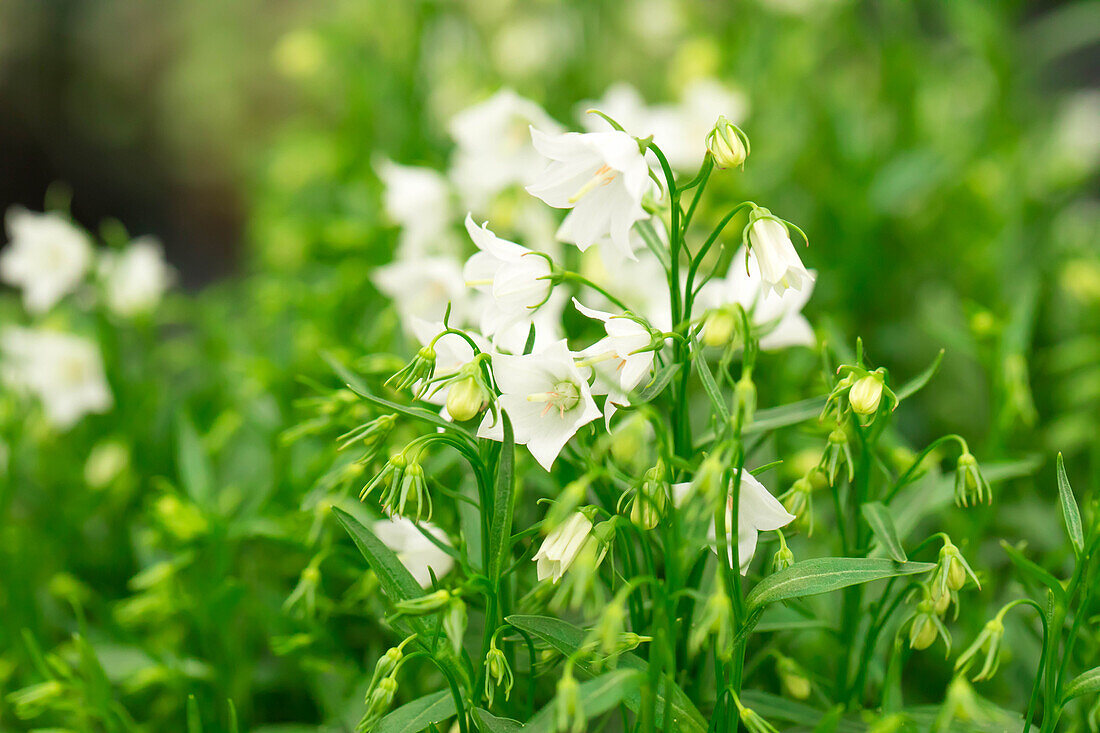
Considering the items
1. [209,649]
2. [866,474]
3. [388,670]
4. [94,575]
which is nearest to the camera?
[388,670]

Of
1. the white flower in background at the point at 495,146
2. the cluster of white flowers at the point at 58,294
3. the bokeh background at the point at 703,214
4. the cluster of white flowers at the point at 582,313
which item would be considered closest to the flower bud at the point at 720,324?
the cluster of white flowers at the point at 582,313

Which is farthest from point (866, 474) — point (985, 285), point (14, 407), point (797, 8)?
Answer: point (797, 8)

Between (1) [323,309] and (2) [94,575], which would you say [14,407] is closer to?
(2) [94,575]

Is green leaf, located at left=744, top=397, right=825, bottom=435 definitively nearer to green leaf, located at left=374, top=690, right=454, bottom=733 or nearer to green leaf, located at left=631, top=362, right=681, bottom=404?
green leaf, located at left=631, top=362, right=681, bottom=404

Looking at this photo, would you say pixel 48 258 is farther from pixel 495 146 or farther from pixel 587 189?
pixel 587 189

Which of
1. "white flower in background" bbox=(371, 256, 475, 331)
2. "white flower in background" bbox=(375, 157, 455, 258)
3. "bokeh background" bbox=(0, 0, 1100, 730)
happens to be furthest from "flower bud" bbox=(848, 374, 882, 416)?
"white flower in background" bbox=(375, 157, 455, 258)

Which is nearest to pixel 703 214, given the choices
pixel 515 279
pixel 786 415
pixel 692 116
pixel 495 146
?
pixel 692 116
